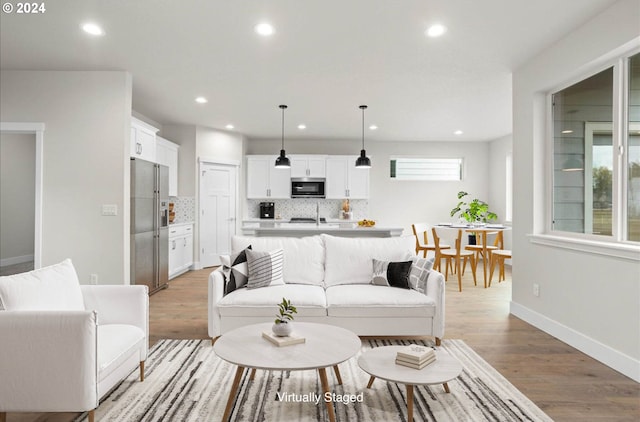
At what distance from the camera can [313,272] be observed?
3824mm

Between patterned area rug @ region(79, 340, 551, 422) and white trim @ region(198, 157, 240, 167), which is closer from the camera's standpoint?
patterned area rug @ region(79, 340, 551, 422)

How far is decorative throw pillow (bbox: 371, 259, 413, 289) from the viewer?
359cm

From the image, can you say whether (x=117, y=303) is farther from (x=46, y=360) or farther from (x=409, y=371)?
(x=409, y=371)

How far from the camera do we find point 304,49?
382 centimetres

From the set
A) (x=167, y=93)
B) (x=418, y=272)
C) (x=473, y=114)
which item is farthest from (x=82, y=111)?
(x=473, y=114)

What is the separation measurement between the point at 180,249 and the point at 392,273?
4.36 metres

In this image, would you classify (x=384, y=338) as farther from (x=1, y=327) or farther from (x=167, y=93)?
(x=167, y=93)

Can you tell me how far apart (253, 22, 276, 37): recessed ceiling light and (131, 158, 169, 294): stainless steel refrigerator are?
2.33m

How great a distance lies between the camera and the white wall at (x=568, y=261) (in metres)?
2.84

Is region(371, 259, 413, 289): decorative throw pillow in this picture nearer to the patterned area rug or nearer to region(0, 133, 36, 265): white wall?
the patterned area rug

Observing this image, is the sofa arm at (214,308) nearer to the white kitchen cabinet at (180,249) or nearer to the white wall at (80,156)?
the white wall at (80,156)

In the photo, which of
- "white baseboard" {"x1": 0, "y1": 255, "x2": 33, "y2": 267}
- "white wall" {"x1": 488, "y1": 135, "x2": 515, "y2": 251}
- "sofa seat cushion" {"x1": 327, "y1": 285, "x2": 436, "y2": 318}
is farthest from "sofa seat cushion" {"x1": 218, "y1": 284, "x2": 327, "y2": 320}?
"white baseboard" {"x1": 0, "y1": 255, "x2": 33, "y2": 267}

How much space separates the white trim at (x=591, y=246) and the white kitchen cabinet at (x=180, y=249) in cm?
514

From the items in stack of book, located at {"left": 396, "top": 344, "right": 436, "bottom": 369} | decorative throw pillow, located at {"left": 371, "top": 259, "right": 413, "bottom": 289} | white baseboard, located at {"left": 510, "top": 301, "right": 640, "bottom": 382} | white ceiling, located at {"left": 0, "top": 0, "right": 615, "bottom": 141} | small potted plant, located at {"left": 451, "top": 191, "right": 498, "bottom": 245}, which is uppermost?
white ceiling, located at {"left": 0, "top": 0, "right": 615, "bottom": 141}
